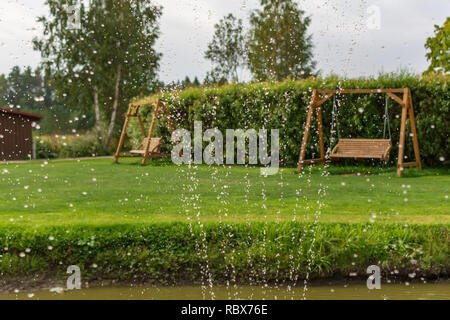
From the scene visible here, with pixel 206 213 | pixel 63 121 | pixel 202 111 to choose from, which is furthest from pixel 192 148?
pixel 63 121

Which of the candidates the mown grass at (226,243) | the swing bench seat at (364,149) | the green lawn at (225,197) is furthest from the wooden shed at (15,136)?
the mown grass at (226,243)

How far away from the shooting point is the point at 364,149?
477 inches

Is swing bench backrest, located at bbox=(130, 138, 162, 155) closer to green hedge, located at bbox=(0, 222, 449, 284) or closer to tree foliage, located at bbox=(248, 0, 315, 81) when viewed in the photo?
green hedge, located at bbox=(0, 222, 449, 284)

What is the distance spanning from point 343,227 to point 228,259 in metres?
1.36

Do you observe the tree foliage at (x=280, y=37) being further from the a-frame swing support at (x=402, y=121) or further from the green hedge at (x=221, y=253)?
the green hedge at (x=221, y=253)

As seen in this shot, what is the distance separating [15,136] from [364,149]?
1839 cm

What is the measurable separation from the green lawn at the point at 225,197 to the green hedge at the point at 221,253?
392 mm

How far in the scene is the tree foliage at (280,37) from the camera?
3400cm

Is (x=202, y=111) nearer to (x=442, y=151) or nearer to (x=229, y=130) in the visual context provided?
(x=229, y=130)

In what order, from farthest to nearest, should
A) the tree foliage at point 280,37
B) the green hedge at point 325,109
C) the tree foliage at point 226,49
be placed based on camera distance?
1. the tree foliage at point 226,49
2. the tree foliage at point 280,37
3. the green hedge at point 325,109

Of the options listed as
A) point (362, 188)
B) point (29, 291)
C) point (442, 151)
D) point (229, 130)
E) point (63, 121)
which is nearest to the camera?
point (29, 291)

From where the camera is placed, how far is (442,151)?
42.9ft

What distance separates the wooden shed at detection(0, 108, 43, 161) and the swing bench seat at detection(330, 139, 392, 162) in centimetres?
1663
